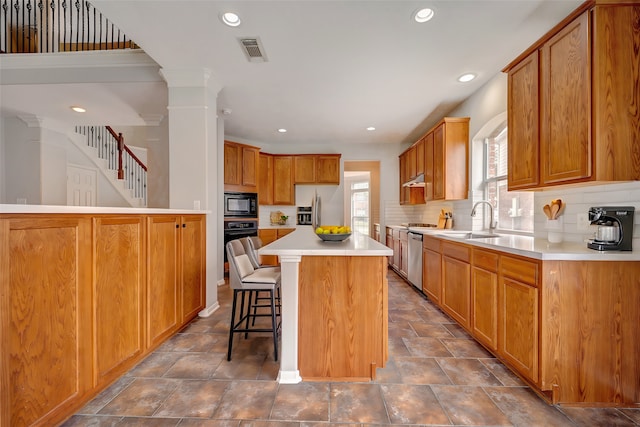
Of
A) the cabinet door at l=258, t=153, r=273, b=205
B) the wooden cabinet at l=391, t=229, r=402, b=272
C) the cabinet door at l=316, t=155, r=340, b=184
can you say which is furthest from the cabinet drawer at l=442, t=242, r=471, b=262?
the cabinet door at l=258, t=153, r=273, b=205

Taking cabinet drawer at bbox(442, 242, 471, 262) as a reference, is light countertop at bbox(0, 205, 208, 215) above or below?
above

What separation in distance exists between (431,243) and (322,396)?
7.32 ft

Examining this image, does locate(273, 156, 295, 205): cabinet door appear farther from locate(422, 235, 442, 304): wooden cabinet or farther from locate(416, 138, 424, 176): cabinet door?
locate(422, 235, 442, 304): wooden cabinet

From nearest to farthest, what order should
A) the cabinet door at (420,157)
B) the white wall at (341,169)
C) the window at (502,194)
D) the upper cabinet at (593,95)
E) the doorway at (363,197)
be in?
the upper cabinet at (593,95) → the window at (502,194) → the cabinet door at (420,157) → the white wall at (341,169) → the doorway at (363,197)

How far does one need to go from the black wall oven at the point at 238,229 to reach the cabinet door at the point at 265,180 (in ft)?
2.11

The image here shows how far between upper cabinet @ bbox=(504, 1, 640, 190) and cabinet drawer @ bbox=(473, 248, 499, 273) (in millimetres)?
633

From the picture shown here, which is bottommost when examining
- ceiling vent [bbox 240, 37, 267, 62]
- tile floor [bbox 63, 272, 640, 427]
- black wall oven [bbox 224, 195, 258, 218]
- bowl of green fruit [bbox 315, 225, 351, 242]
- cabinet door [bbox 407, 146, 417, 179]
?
tile floor [bbox 63, 272, 640, 427]

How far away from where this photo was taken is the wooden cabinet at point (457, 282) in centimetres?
237

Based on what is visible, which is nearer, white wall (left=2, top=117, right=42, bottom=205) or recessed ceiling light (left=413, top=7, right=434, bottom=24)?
recessed ceiling light (left=413, top=7, right=434, bottom=24)

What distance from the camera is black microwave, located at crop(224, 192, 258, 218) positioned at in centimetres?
468

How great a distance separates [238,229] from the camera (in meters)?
4.73

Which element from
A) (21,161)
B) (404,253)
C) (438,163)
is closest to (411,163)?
(438,163)

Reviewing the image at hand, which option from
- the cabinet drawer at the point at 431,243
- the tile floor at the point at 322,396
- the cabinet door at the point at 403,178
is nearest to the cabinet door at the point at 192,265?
the tile floor at the point at 322,396

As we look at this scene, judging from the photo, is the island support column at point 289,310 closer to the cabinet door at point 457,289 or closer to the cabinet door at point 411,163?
the cabinet door at point 457,289
